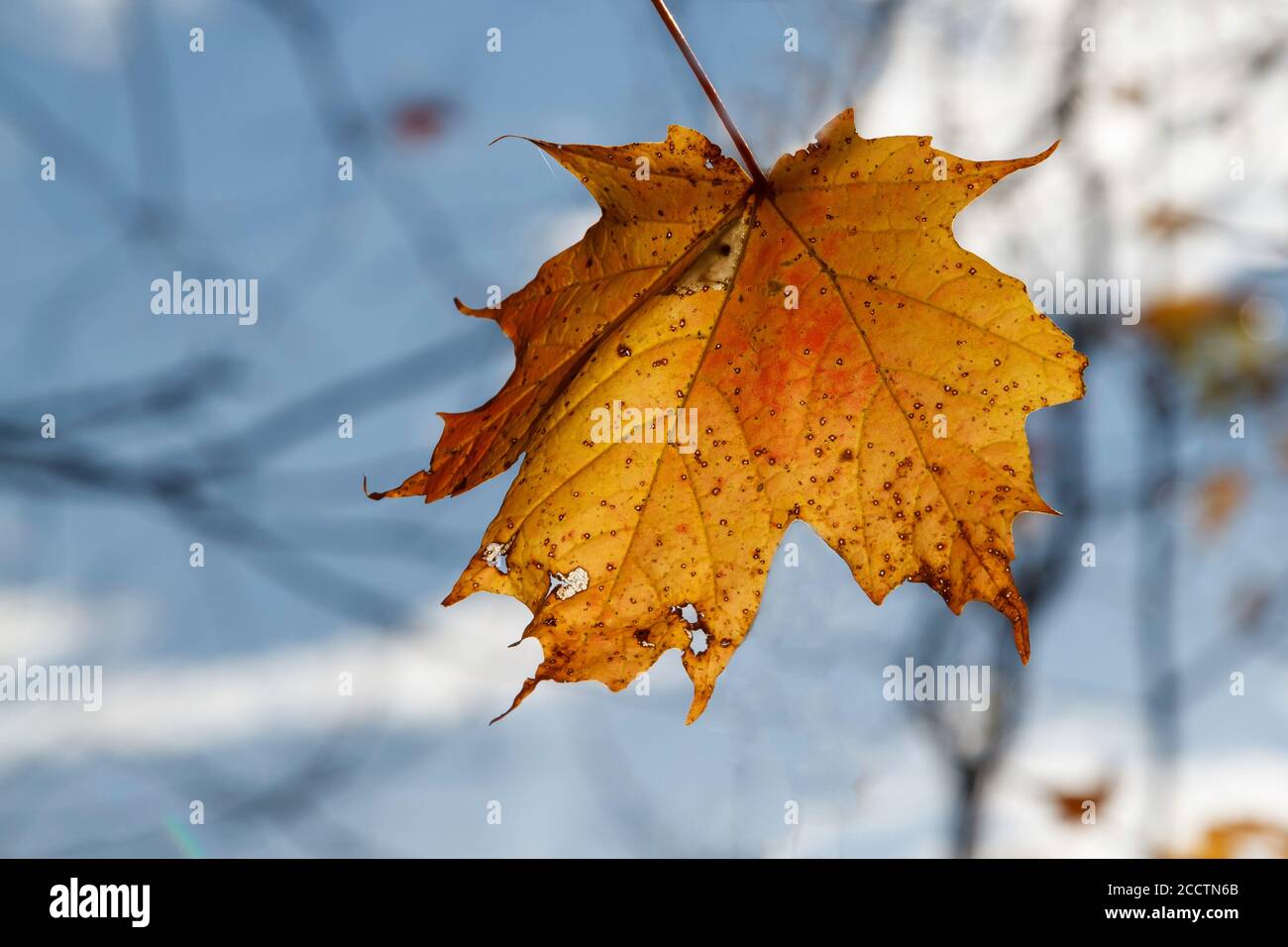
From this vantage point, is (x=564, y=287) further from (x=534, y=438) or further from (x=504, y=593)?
(x=504, y=593)

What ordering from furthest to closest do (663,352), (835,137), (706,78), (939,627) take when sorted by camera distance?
1. (939,627)
2. (663,352)
3. (835,137)
4. (706,78)

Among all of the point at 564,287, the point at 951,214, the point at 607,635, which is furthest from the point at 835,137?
the point at 607,635

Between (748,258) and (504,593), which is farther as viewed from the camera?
(748,258)

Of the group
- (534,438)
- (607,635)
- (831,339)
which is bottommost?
(607,635)

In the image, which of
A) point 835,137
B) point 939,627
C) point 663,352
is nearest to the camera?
point 835,137

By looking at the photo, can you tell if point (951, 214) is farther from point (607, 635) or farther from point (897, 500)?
point (607, 635)

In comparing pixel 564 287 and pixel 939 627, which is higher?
pixel 564 287
